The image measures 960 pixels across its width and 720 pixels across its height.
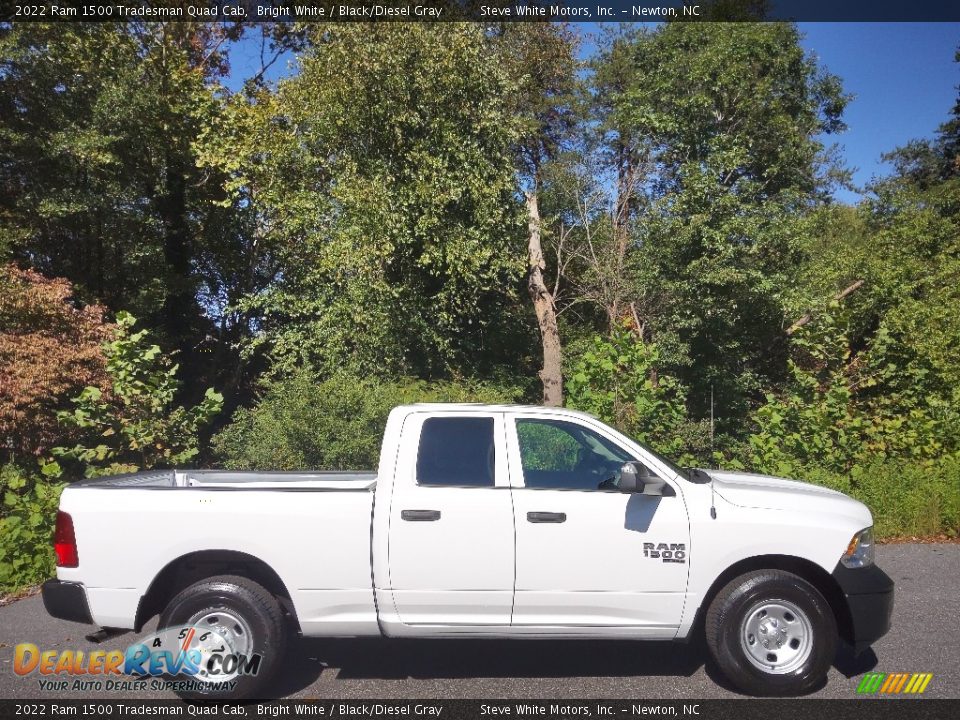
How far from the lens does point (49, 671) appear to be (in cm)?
547

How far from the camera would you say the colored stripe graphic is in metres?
4.99

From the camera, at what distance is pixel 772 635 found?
497 cm

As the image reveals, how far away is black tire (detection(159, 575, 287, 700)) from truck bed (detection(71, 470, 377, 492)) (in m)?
0.78

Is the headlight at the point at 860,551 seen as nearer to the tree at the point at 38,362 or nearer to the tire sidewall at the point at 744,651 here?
the tire sidewall at the point at 744,651

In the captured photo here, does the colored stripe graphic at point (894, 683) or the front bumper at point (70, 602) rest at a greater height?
the front bumper at point (70, 602)

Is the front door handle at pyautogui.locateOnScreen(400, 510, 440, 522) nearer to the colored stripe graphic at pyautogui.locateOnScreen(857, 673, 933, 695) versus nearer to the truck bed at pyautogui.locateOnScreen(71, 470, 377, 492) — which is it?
the truck bed at pyautogui.locateOnScreen(71, 470, 377, 492)

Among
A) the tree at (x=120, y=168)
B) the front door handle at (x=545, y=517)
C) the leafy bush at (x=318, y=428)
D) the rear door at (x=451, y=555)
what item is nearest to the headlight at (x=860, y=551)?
the front door handle at (x=545, y=517)


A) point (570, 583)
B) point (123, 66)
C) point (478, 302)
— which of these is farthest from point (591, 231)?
point (570, 583)

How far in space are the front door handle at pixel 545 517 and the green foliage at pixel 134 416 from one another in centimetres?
623

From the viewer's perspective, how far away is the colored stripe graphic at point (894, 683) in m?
4.99

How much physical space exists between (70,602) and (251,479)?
64.2 inches

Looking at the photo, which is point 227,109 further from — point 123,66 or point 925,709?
point 925,709

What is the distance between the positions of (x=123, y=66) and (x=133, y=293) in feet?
15.5

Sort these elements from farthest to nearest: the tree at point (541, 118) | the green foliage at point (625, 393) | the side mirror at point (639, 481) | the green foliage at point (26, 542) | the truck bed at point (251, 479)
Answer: the tree at point (541, 118)
the green foliage at point (625, 393)
the green foliage at point (26, 542)
the truck bed at point (251, 479)
the side mirror at point (639, 481)
